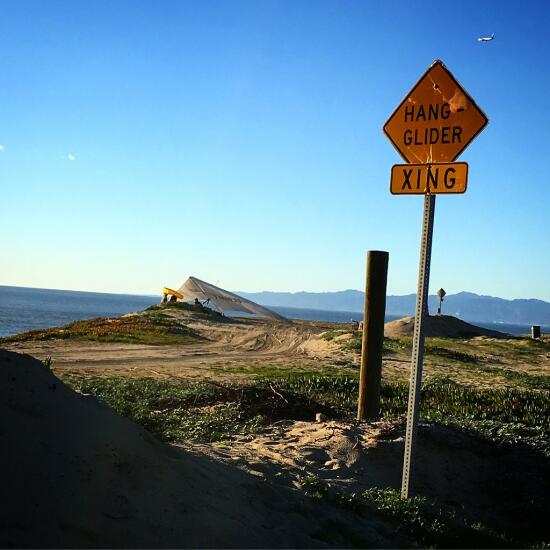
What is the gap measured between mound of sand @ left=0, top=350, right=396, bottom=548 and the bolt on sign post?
1.41 metres

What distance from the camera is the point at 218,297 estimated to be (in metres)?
50.1

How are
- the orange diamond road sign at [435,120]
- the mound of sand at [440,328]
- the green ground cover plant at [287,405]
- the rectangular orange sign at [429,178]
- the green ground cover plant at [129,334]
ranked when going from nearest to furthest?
1. the rectangular orange sign at [429,178]
2. the orange diamond road sign at [435,120]
3. the green ground cover plant at [287,405]
4. the green ground cover plant at [129,334]
5. the mound of sand at [440,328]

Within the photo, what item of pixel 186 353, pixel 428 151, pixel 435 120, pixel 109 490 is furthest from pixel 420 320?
pixel 186 353

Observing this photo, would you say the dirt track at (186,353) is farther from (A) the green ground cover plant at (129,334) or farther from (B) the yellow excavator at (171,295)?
(B) the yellow excavator at (171,295)

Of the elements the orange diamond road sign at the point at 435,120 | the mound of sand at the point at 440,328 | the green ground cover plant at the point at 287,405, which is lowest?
the green ground cover plant at the point at 287,405

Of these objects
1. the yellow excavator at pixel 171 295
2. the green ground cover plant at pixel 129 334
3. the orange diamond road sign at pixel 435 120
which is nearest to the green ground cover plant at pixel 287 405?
the orange diamond road sign at pixel 435 120

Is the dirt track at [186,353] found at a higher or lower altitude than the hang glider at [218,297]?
lower

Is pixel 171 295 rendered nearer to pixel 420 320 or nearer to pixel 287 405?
pixel 287 405

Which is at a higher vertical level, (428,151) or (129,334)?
(428,151)

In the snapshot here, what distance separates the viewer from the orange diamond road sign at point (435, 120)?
5293mm

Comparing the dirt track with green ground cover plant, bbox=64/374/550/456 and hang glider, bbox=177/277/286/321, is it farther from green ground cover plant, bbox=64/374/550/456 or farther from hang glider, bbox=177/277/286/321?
hang glider, bbox=177/277/286/321

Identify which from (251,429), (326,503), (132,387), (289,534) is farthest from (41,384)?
(132,387)

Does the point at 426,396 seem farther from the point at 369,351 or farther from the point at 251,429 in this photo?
the point at 251,429

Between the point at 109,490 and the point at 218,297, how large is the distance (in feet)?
152
